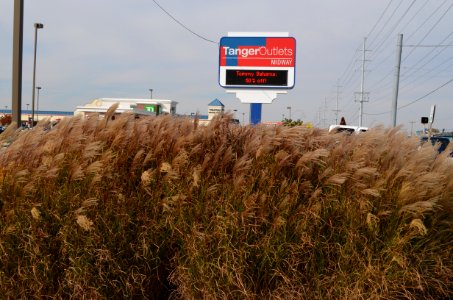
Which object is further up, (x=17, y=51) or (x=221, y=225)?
(x=17, y=51)

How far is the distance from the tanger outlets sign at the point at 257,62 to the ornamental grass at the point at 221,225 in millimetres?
9128

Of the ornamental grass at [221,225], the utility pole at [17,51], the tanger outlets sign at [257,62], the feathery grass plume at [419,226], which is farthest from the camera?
the tanger outlets sign at [257,62]

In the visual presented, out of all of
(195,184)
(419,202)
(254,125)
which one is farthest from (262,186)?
(419,202)

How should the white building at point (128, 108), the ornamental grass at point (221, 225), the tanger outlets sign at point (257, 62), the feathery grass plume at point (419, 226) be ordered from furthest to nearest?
the tanger outlets sign at point (257, 62), the white building at point (128, 108), the ornamental grass at point (221, 225), the feathery grass plume at point (419, 226)

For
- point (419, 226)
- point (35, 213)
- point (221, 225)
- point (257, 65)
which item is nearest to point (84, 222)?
point (35, 213)

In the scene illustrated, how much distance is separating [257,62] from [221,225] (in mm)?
9797

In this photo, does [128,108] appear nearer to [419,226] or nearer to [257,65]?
[419,226]

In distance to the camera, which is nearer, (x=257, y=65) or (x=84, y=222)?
(x=84, y=222)

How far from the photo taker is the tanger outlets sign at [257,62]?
1338 cm

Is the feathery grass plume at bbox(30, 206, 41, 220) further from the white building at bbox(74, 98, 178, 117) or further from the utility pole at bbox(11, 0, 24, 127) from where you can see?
the utility pole at bbox(11, 0, 24, 127)

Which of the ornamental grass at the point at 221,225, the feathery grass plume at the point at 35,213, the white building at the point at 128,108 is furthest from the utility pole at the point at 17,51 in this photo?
the feathery grass plume at the point at 35,213

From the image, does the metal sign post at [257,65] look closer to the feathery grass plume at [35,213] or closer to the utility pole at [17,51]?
the utility pole at [17,51]

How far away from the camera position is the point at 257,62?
529 inches

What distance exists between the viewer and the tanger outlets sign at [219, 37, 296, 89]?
1338 cm
